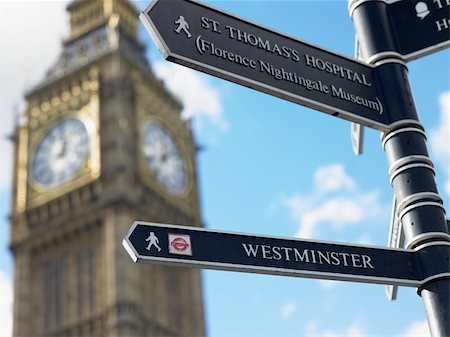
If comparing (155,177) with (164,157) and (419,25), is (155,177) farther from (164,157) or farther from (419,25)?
(419,25)

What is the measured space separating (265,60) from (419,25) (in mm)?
1071

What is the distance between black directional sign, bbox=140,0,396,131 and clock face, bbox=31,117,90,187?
42685 mm

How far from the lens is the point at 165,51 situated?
18.7 feet

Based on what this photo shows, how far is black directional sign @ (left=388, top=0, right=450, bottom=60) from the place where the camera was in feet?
21.2

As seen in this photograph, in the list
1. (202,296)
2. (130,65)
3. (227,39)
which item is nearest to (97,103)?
(130,65)

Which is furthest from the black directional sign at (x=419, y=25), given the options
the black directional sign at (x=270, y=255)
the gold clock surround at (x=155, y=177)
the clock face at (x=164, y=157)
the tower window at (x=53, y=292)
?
the clock face at (x=164, y=157)

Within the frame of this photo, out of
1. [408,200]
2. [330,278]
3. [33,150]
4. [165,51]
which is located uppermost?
[33,150]

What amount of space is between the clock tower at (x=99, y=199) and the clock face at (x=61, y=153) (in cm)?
5

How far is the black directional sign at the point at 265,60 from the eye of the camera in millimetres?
5895

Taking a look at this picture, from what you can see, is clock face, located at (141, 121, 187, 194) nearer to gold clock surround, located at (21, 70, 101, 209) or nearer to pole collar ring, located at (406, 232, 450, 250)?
gold clock surround, located at (21, 70, 101, 209)

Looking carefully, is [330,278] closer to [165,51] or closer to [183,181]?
[165,51]

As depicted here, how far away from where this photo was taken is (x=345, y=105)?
20.5 ft

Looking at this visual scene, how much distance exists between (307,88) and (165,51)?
100 centimetres

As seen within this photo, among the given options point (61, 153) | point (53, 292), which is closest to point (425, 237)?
point (53, 292)
